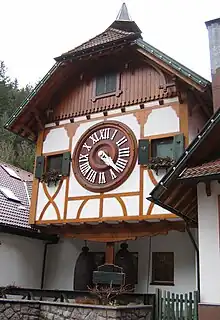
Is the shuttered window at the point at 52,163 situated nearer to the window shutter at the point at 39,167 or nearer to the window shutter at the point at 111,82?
the window shutter at the point at 39,167

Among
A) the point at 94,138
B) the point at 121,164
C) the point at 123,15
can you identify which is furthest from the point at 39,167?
the point at 123,15

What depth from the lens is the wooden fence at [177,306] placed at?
958 centimetres

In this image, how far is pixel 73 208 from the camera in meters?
12.9

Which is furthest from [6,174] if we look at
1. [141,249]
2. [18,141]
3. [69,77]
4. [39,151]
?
[18,141]

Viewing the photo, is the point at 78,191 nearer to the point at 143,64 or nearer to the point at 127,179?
the point at 127,179

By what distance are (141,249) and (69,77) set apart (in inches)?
237

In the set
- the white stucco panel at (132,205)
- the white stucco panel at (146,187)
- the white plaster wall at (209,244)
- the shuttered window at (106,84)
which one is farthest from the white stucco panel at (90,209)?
the white plaster wall at (209,244)

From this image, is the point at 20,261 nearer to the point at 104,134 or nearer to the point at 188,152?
the point at 104,134

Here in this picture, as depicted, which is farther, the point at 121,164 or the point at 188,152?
the point at 121,164

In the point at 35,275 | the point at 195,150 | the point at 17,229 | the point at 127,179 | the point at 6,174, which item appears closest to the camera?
the point at 195,150

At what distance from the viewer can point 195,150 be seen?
8164 mm

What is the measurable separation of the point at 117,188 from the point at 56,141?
A: 2851 mm

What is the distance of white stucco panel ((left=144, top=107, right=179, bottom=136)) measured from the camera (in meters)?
12.1

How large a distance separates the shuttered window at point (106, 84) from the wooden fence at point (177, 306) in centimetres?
630
